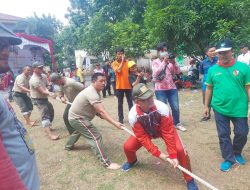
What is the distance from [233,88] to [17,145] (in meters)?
3.30

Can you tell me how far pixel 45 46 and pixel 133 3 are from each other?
656cm

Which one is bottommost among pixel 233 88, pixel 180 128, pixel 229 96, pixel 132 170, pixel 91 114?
pixel 132 170

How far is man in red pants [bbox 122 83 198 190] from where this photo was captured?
3682 mm

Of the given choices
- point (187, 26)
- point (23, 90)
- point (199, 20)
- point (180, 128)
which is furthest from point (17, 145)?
point (199, 20)

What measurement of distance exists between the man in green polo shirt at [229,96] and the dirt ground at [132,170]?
0.34 meters

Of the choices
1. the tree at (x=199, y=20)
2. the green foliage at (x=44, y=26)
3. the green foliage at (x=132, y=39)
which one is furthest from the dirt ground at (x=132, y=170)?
the green foliage at (x=44, y=26)

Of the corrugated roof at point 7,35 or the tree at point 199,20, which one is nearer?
the corrugated roof at point 7,35

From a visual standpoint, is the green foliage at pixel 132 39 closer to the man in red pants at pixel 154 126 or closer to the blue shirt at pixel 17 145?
the man in red pants at pixel 154 126

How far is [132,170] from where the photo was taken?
4543 millimetres

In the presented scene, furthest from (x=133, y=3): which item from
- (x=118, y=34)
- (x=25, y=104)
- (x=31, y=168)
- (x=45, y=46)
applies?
(x=31, y=168)

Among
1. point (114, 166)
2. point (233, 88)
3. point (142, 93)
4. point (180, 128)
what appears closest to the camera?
point (142, 93)

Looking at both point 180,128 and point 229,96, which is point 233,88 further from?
point 180,128

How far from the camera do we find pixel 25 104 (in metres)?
7.93

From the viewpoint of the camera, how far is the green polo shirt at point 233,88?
4105mm
